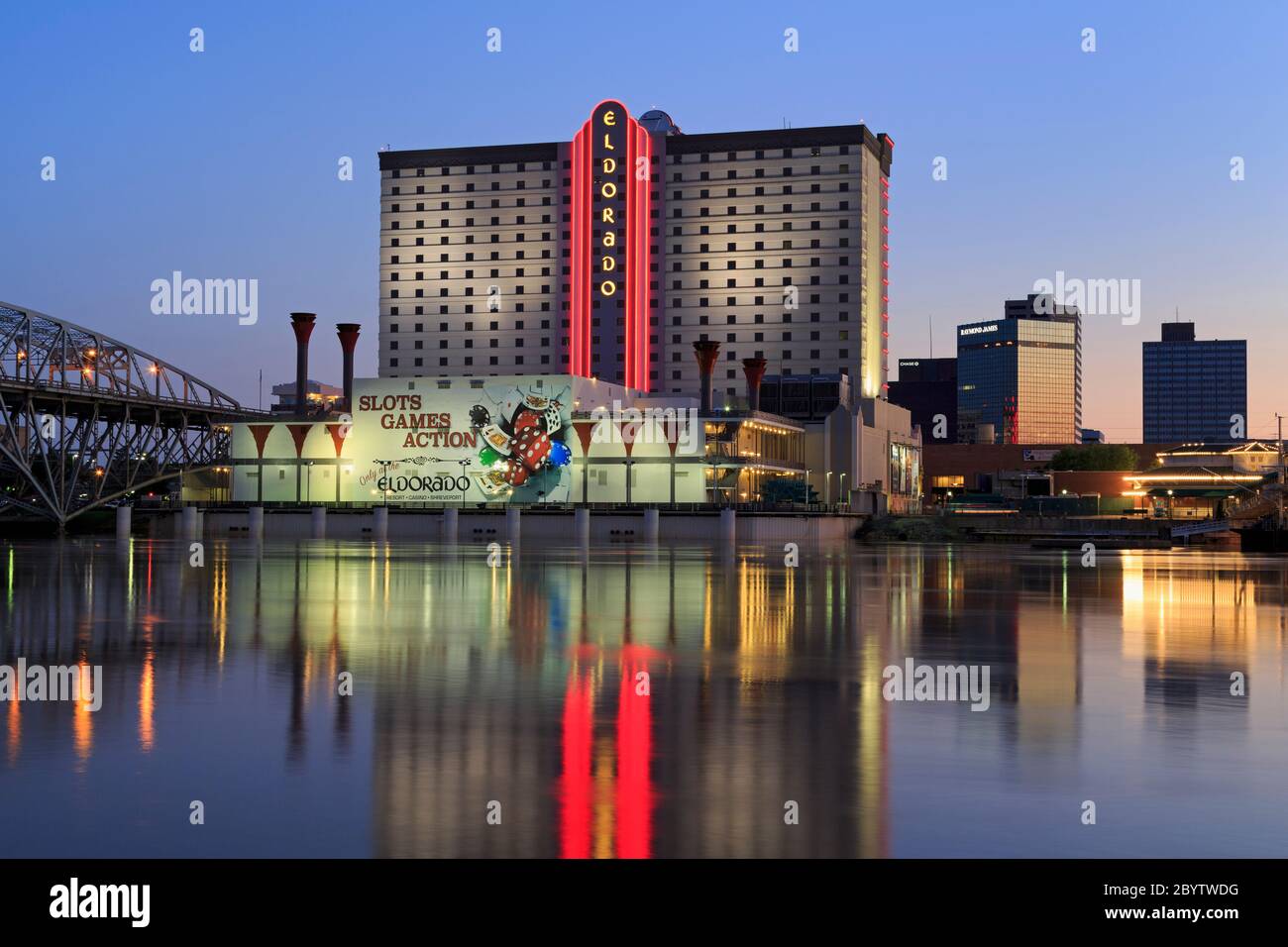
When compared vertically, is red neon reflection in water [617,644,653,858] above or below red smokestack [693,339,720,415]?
below

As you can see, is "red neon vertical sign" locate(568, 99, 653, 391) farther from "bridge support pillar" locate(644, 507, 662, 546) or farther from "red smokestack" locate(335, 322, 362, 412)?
"bridge support pillar" locate(644, 507, 662, 546)

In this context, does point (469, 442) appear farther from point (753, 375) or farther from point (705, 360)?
point (753, 375)

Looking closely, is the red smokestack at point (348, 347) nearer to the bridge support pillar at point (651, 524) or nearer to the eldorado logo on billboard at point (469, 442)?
the eldorado logo on billboard at point (469, 442)

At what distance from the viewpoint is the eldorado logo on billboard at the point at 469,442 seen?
130m

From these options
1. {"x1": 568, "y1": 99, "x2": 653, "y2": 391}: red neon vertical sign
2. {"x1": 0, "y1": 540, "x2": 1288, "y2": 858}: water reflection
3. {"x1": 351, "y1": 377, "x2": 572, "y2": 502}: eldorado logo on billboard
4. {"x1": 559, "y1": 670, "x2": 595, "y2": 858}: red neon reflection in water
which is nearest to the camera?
{"x1": 559, "y1": 670, "x2": 595, "y2": 858}: red neon reflection in water

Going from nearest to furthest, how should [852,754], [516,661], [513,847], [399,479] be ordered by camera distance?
[513,847], [852,754], [516,661], [399,479]


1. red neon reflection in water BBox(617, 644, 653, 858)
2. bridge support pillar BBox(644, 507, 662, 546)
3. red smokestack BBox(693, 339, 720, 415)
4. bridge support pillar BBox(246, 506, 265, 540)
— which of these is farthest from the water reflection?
red smokestack BBox(693, 339, 720, 415)

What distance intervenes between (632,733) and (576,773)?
2220mm

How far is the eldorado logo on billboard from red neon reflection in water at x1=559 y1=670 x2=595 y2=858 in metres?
112

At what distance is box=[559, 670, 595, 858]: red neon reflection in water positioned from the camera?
974 centimetres
